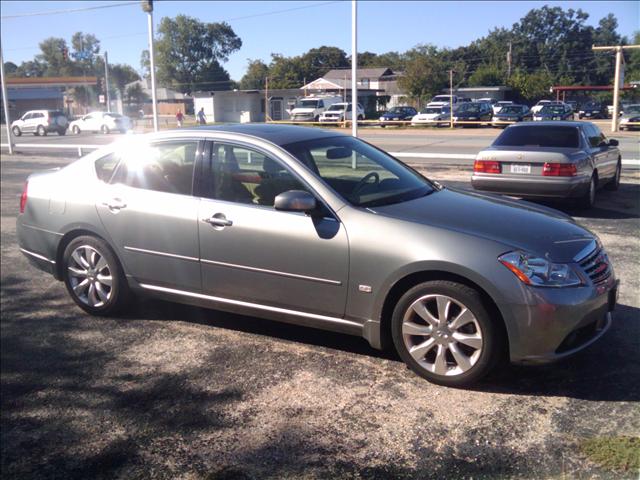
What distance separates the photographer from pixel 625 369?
4125 millimetres

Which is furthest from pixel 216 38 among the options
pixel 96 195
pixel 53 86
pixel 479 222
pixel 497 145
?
pixel 53 86

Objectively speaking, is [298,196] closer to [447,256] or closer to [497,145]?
[447,256]

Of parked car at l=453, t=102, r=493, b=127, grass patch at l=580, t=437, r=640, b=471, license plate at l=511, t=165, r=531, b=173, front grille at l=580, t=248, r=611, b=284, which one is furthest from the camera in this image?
parked car at l=453, t=102, r=493, b=127

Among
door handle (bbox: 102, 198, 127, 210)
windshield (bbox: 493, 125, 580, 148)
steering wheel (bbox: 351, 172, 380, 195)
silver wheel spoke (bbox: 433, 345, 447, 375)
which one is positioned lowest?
silver wheel spoke (bbox: 433, 345, 447, 375)

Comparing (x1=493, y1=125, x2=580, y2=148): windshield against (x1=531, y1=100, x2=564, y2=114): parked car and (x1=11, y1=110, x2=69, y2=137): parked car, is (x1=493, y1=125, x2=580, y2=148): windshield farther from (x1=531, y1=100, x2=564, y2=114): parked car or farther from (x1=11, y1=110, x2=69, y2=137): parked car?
(x1=11, y1=110, x2=69, y2=137): parked car

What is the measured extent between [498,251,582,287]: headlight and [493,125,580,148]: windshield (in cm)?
686

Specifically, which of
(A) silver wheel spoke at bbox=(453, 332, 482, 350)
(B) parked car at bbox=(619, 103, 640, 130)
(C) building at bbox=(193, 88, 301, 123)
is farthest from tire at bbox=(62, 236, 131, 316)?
(C) building at bbox=(193, 88, 301, 123)

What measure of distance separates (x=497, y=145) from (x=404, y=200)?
6.34 meters

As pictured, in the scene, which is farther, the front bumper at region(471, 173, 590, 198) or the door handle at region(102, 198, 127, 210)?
the front bumper at region(471, 173, 590, 198)

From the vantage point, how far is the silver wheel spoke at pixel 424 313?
12.9 ft

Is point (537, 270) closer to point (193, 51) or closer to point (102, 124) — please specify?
point (193, 51)

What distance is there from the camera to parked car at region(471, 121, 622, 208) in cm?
958

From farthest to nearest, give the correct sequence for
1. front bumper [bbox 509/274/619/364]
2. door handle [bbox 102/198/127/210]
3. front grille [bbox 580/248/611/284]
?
door handle [bbox 102/198/127/210] → front grille [bbox 580/248/611/284] → front bumper [bbox 509/274/619/364]

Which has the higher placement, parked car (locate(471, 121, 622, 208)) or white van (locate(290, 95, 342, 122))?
white van (locate(290, 95, 342, 122))
